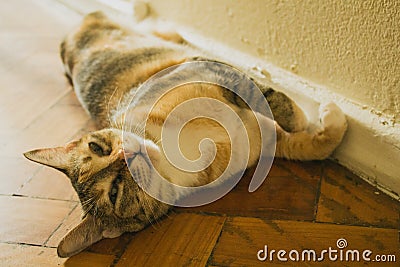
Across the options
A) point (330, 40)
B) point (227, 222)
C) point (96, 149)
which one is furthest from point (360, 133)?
point (96, 149)

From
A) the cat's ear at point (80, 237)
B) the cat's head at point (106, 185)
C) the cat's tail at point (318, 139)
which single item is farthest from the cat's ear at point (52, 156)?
the cat's tail at point (318, 139)

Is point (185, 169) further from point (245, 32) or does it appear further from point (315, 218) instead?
point (245, 32)

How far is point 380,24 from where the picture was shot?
40.0 inches

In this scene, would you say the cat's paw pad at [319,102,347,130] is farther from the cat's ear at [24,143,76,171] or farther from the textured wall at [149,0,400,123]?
the cat's ear at [24,143,76,171]

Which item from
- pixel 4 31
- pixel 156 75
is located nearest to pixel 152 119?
pixel 156 75

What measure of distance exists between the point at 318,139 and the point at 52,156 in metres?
0.67

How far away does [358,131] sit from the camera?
1180mm

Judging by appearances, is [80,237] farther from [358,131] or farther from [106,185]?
[358,131]

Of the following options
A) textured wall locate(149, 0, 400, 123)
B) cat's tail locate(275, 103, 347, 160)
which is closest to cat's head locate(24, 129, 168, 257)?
cat's tail locate(275, 103, 347, 160)

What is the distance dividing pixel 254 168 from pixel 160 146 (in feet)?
0.93

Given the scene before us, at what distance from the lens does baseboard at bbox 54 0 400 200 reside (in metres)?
1.11

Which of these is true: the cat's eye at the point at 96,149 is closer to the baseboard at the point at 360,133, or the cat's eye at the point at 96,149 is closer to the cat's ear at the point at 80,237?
the cat's ear at the point at 80,237

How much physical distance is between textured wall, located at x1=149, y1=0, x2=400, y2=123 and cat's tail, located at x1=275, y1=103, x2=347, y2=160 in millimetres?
65

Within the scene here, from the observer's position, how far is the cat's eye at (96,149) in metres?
1.13
